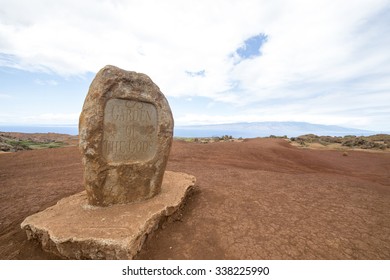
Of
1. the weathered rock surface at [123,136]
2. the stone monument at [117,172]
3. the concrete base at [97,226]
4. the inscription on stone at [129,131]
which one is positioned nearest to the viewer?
the concrete base at [97,226]

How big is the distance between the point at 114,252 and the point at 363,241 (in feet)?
14.8

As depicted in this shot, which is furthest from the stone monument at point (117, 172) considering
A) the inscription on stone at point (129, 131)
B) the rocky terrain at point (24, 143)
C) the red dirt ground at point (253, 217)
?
the rocky terrain at point (24, 143)

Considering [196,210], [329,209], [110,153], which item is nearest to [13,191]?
[110,153]

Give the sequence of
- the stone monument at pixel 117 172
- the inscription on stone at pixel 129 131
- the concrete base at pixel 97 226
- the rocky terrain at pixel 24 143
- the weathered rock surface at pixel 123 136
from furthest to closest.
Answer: the rocky terrain at pixel 24 143 < the inscription on stone at pixel 129 131 < the weathered rock surface at pixel 123 136 < the stone monument at pixel 117 172 < the concrete base at pixel 97 226

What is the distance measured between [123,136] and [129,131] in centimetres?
17

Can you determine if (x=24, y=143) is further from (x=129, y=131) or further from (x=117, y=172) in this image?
(x=129, y=131)

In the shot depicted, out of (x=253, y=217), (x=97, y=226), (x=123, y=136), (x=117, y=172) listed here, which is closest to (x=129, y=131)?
(x=123, y=136)

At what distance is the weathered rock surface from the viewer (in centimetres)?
444

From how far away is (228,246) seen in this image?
3.89m

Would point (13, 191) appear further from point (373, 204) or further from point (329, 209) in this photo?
point (373, 204)

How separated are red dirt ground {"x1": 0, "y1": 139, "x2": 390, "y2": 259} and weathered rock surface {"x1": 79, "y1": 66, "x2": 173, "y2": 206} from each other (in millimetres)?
1292

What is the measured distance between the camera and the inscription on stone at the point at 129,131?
4594 millimetres

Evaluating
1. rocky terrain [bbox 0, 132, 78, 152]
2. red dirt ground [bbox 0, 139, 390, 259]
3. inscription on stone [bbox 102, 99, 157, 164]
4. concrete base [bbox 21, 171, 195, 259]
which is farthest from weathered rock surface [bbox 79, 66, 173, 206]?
rocky terrain [bbox 0, 132, 78, 152]

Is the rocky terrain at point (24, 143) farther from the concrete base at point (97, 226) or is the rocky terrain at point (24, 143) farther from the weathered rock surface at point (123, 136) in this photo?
the weathered rock surface at point (123, 136)
